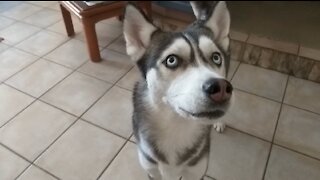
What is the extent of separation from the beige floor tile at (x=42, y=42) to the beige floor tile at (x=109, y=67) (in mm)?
438

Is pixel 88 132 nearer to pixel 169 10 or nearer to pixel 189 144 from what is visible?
pixel 189 144

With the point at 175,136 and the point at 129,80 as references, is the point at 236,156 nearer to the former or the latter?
the point at 175,136

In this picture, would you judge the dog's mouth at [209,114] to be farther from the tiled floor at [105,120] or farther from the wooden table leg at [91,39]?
the wooden table leg at [91,39]

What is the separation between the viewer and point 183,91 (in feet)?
2.57

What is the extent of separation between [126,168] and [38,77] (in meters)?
1.07

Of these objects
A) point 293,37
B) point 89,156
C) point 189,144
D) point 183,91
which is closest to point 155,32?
point 183,91

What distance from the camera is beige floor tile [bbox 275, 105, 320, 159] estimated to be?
1.48 m

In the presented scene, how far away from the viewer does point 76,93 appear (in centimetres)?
186

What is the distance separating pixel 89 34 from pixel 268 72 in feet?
4.47

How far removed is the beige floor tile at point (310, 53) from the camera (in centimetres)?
185

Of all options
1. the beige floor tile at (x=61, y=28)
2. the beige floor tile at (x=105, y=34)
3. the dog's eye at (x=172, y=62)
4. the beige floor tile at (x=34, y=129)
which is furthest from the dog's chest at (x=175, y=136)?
the beige floor tile at (x=61, y=28)

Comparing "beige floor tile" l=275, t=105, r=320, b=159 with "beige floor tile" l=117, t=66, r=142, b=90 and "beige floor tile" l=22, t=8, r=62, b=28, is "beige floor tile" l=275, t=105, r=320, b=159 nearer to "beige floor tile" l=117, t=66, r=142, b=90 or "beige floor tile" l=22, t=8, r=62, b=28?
"beige floor tile" l=117, t=66, r=142, b=90

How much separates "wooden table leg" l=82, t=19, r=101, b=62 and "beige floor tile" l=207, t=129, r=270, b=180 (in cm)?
111

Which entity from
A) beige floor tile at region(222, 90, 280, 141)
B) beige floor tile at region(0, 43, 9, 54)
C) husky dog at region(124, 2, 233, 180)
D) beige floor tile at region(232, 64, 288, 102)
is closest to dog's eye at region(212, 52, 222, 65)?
husky dog at region(124, 2, 233, 180)
